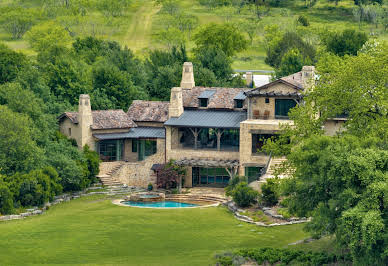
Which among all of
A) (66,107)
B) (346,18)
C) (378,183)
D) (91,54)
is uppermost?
(346,18)

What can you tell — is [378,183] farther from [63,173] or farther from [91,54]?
[91,54]

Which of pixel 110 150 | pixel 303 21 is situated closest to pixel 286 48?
pixel 303 21

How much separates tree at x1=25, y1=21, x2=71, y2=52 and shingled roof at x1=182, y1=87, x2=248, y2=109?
66043 mm

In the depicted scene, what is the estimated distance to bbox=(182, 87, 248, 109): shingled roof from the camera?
86.9 metres

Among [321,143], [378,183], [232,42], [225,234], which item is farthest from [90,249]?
[232,42]

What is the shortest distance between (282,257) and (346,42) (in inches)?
3373

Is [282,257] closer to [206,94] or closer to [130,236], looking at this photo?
[130,236]

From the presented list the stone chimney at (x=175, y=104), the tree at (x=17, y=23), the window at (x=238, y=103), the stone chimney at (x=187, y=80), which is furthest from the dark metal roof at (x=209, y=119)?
the tree at (x=17, y=23)

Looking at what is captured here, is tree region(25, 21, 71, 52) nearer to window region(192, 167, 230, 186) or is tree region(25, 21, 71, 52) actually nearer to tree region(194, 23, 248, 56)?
tree region(194, 23, 248, 56)

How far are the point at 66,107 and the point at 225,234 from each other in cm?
3349

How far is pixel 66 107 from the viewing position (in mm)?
92438

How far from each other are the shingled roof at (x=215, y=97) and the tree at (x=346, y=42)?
50.8m

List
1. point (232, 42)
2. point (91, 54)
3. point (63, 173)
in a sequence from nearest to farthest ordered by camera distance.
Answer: point (63, 173) → point (91, 54) → point (232, 42)

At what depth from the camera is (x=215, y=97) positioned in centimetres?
8800
